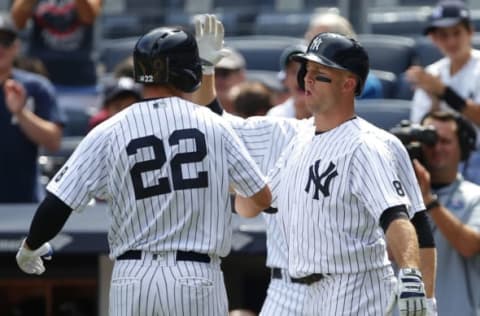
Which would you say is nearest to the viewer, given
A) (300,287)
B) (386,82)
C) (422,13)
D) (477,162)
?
(300,287)

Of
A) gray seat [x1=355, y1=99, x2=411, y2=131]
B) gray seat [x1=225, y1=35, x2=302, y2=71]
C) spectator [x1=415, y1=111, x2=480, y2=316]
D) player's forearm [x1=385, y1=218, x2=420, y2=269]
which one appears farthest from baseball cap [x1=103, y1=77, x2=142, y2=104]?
player's forearm [x1=385, y1=218, x2=420, y2=269]

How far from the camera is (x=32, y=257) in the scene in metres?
4.74

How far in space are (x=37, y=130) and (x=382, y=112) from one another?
1800 millimetres

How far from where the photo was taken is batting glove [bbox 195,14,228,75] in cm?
551

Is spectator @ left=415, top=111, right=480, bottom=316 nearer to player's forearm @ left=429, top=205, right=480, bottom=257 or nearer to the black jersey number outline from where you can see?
player's forearm @ left=429, top=205, right=480, bottom=257

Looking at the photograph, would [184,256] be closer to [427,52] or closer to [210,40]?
[210,40]

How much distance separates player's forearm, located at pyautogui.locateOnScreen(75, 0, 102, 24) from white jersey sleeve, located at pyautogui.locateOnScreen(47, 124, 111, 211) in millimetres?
4111

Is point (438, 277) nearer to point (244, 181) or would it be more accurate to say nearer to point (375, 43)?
point (244, 181)

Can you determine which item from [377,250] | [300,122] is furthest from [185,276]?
[300,122]

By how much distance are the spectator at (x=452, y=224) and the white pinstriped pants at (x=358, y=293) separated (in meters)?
1.02

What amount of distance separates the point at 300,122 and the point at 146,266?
1093 mm

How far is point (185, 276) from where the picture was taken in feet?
15.0

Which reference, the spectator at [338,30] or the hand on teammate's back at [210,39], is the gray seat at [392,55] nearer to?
the spectator at [338,30]

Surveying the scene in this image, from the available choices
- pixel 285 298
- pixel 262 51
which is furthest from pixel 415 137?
pixel 262 51
